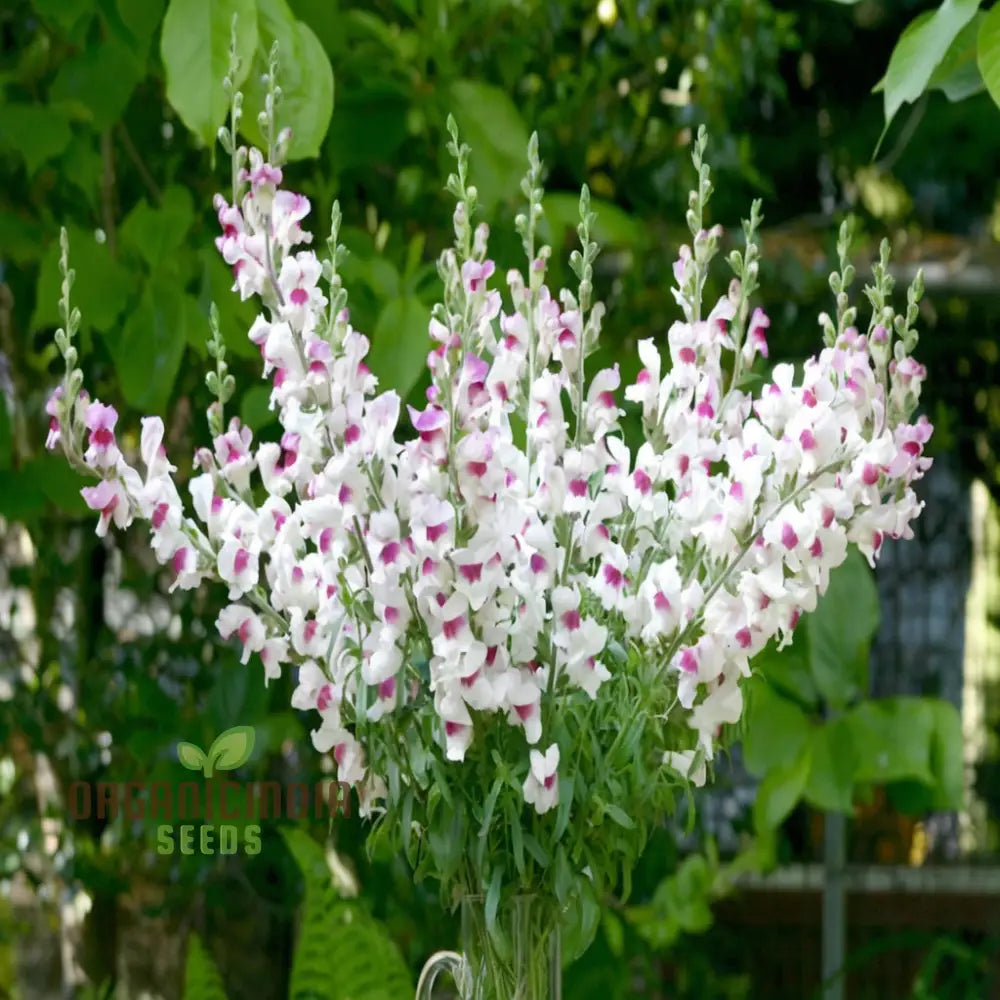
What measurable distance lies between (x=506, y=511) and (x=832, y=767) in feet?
2.62

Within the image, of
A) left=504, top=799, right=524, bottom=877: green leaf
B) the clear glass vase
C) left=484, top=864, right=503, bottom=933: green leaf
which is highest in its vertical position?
left=504, top=799, right=524, bottom=877: green leaf

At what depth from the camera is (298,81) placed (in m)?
0.92

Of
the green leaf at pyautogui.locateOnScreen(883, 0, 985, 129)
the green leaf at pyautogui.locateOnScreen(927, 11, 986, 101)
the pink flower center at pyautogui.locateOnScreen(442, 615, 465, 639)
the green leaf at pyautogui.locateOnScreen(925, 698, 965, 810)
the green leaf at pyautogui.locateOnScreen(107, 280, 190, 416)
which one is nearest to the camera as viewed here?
the pink flower center at pyautogui.locateOnScreen(442, 615, 465, 639)

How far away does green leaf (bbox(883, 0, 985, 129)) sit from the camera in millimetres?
848

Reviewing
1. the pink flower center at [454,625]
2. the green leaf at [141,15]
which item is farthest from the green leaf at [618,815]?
the green leaf at [141,15]

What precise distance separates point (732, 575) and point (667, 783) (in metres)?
0.11

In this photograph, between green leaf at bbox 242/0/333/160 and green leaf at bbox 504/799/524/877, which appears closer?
green leaf at bbox 504/799/524/877

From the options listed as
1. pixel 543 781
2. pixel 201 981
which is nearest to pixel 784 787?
pixel 201 981

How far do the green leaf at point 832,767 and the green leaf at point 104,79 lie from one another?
2.70 feet

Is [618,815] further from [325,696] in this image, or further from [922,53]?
[922,53]

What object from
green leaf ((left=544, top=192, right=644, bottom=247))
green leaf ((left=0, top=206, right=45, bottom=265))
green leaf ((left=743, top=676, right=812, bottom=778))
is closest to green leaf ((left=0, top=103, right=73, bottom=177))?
green leaf ((left=0, top=206, right=45, bottom=265))

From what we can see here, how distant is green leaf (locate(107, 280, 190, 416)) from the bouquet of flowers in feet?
1.48

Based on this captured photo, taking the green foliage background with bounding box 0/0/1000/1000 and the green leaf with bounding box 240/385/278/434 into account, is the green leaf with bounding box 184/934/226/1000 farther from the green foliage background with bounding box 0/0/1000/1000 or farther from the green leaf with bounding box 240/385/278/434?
the green leaf with bounding box 240/385/278/434

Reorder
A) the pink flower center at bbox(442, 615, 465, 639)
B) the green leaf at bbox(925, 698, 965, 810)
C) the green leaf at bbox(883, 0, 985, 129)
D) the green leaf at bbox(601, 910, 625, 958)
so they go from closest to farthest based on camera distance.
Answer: the pink flower center at bbox(442, 615, 465, 639), the green leaf at bbox(883, 0, 985, 129), the green leaf at bbox(925, 698, 965, 810), the green leaf at bbox(601, 910, 625, 958)
